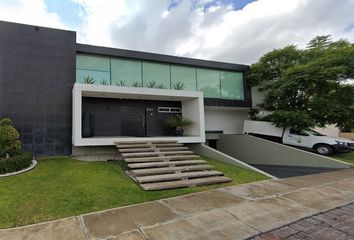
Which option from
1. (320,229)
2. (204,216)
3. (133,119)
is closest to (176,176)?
(204,216)

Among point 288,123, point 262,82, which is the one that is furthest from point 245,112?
point 288,123

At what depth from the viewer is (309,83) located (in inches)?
504

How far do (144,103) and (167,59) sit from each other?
3.02m

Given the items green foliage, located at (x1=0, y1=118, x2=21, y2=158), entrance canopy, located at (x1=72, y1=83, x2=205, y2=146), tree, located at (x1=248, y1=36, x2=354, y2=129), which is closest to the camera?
green foliage, located at (x1=0, y1=118, x2=21, y2=158)

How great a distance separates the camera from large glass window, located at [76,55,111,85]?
35.7 feet

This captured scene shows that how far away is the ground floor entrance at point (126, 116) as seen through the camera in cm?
1097

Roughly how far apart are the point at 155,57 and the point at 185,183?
8298 mm

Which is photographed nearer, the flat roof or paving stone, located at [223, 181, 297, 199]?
paving stone, located at [223, 181, 297, 199]

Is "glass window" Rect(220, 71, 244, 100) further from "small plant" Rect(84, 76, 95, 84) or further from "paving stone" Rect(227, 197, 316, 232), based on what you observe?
"paving stone" Rect(227, 197, 316, 232)

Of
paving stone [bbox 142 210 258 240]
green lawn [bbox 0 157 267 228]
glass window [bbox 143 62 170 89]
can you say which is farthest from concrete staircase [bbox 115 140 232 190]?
glass window [bbox 143 62 170 89]

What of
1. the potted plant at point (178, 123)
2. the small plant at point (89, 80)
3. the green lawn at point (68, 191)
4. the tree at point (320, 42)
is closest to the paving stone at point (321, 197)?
the green lawn at point (68, 191)

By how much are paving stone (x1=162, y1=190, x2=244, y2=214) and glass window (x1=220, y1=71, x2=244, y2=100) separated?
31.4ft

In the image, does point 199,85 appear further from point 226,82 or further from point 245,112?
point 245,112

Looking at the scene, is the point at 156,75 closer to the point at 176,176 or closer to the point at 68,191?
the point at 176,176
